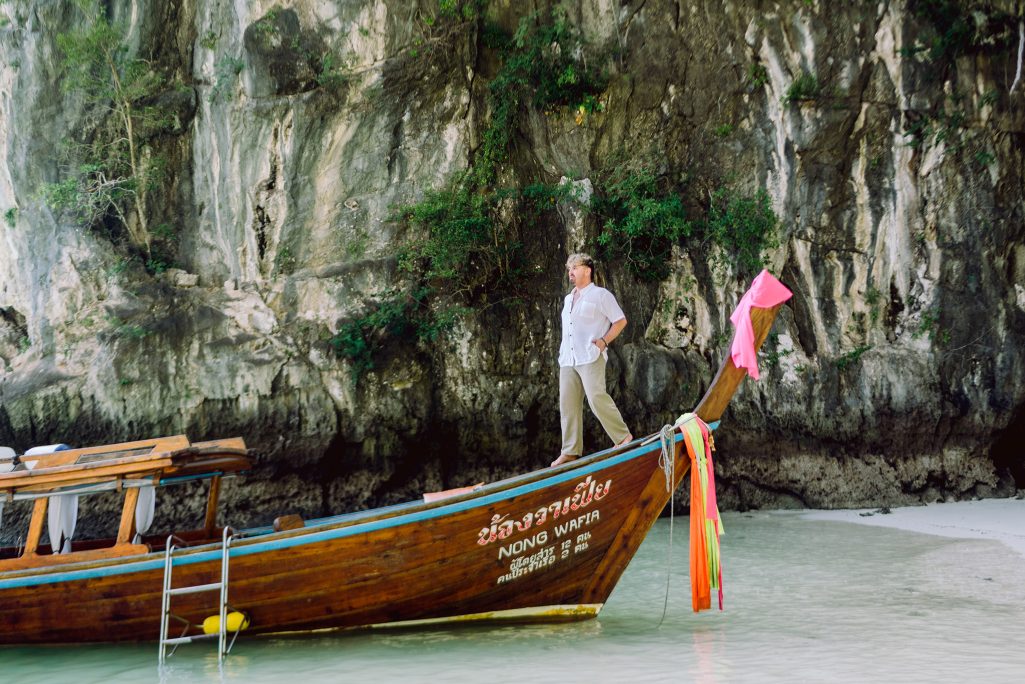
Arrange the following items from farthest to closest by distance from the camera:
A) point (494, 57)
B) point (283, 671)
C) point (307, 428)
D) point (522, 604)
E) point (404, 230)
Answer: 1. point (494, 57)
2. point (404, 230)
3. point (307, 428)
4. point (522, 604)
5. point (283, 671)

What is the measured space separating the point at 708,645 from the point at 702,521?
0.70 m


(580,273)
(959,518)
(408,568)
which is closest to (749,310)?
(580,273)

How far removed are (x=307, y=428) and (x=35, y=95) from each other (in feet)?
19.1

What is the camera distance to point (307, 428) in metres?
10.1

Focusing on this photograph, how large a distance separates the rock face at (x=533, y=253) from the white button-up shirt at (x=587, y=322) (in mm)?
4552

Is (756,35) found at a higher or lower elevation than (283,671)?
higher

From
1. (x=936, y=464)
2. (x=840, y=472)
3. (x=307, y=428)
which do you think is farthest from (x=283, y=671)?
(x=936, y=464)

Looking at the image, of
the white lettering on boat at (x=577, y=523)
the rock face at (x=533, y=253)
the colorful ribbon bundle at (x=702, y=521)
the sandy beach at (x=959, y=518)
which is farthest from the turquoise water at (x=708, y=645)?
the rock face at (x=533, y=253)

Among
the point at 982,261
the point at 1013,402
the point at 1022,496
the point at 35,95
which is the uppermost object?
the point at 35,95

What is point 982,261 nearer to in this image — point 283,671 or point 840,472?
point 840,472

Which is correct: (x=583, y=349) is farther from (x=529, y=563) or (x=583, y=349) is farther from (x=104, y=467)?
(x=104, y=467)

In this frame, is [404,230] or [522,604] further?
[404,230]

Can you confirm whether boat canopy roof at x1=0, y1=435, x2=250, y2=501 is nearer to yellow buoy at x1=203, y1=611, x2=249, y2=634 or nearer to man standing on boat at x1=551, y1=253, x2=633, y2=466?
yellow buoy at x1=203, y1=611, x2=249, y2=634

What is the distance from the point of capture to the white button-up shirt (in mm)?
5996
